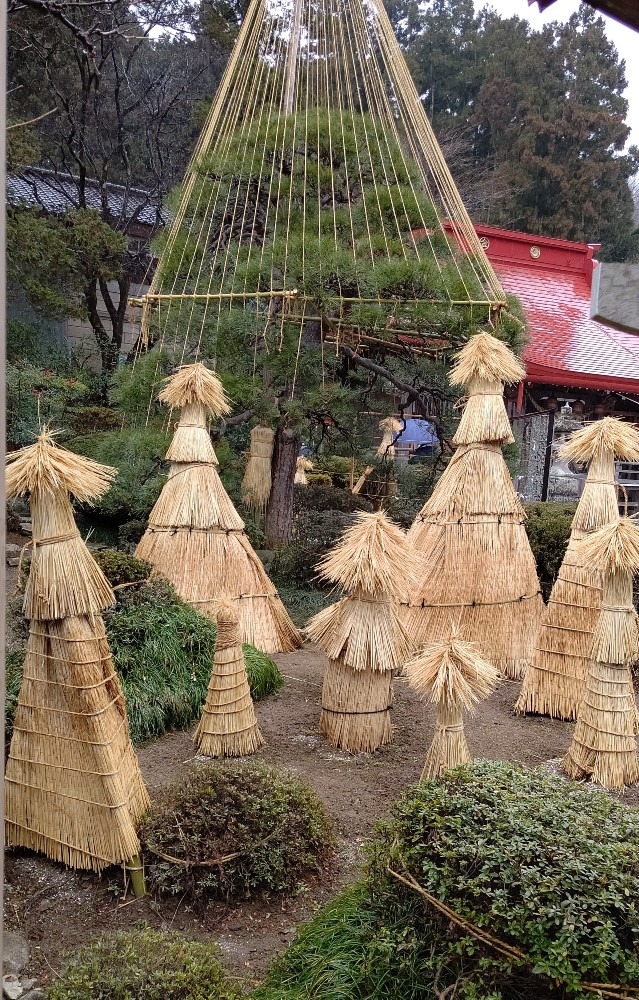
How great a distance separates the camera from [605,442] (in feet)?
17.4

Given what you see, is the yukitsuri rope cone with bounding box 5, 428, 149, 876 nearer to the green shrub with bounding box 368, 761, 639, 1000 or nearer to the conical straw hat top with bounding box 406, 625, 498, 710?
the green shrub with bounding box 368, 761, 639, 1000

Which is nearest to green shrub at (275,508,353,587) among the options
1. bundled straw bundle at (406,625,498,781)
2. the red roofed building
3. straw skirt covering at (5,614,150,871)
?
the red roofed building

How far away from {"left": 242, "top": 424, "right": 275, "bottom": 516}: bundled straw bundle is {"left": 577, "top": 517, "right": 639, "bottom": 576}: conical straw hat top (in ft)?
21.4

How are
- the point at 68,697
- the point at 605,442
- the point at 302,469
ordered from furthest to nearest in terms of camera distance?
the point at 302,469 → the point at 605,442 → the point at 68,697

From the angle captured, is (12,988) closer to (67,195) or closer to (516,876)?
(516,876)

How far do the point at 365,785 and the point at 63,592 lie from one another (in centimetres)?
216

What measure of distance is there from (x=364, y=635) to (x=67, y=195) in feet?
39.5

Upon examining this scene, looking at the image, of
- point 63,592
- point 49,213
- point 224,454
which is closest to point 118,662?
point 63,592

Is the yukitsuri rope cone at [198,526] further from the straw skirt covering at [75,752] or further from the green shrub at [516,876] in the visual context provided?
the green shrub at [516,876]

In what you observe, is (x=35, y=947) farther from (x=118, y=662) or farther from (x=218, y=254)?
(x=218, y=254)

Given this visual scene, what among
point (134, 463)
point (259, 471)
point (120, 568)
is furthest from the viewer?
point (259, 471)

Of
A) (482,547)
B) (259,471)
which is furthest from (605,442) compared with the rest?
(259,471)

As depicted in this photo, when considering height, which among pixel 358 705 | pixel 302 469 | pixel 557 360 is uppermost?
pixel 557 360

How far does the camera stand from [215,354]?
274 inches
